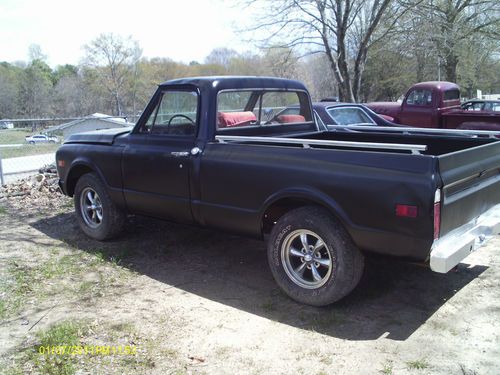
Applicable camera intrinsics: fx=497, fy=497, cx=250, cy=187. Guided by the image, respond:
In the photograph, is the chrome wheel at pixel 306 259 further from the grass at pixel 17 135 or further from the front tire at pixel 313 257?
the grass at pixel 17 135

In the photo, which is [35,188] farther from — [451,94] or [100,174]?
[451,94]

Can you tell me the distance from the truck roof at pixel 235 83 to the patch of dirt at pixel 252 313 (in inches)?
71.8

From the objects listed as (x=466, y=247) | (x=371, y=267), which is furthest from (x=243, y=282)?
(x=466, y=247)

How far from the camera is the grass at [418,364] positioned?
314 centimetres

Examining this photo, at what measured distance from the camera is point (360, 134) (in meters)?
5.47

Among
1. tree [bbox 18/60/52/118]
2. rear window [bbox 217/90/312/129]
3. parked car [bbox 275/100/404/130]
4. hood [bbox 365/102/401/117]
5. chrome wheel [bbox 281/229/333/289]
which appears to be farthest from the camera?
tree [bbox 18/60/52/118]

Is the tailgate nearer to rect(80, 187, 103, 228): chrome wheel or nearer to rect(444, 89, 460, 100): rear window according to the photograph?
rect(80, 187, 103, 228): chrome wheel

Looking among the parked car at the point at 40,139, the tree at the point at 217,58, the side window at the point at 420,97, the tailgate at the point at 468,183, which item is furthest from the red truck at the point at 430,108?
the tree at the point at 217,58

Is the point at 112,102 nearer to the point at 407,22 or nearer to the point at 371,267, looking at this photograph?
the point at 407,22

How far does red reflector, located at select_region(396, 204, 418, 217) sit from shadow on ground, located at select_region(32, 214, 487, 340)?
910mm

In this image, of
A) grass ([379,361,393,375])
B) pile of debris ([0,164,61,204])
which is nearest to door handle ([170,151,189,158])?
grass ([379,361,393,375])

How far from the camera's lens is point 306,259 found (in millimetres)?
4051

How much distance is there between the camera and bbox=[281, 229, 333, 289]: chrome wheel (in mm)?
3967
